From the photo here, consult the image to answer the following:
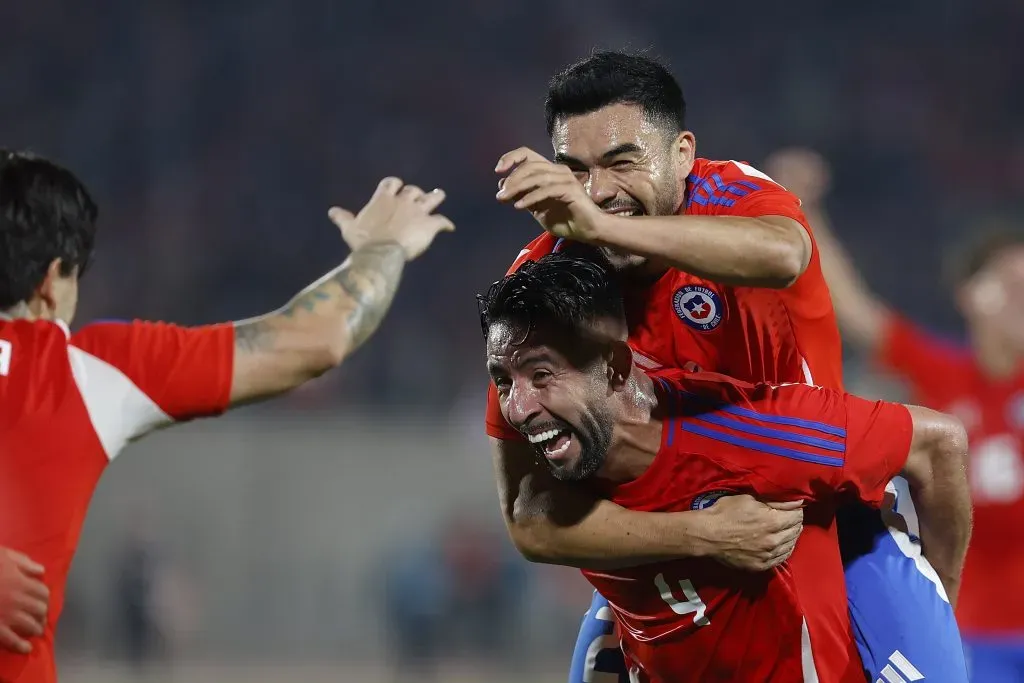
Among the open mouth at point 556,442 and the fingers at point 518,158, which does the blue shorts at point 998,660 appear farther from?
the fingers at point 518,158

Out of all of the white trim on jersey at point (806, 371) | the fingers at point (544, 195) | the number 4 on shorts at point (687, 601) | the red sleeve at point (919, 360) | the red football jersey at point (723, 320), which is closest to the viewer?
the fingers at point (544, 195)

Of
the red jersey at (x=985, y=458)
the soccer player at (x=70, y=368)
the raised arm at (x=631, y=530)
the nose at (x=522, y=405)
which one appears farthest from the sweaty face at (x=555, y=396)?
the red jersey at (x=985, y=458)

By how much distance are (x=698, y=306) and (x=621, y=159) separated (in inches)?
18.1

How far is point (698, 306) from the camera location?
11.8 feet

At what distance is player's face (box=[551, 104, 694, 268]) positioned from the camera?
338 centimetres

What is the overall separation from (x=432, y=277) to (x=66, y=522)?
36.4 feet

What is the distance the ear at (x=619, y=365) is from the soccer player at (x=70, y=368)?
0.66 m

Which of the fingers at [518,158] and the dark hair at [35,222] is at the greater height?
the fingers at [518,158]

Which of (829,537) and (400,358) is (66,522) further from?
(400,358)

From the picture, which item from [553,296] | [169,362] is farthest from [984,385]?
[169,362]

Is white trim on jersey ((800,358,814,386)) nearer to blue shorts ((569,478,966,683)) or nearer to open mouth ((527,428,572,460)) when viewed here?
blue shorts ((569,478,966,683))

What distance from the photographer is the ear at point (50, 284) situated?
9.45ft

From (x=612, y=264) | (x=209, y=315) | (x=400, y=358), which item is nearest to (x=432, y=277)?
(x=400, y=358)

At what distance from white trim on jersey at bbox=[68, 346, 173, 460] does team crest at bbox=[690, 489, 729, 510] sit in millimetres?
1364
